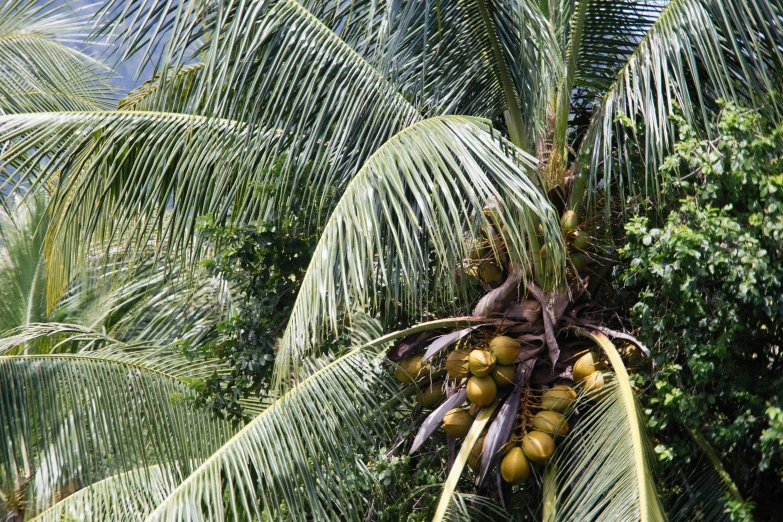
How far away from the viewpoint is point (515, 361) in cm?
399

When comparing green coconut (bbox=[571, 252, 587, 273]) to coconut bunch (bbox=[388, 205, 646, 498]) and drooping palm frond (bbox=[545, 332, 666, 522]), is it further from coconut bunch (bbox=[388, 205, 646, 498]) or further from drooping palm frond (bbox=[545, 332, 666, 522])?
drooping palm frond (bbox=[545, 332, 666, 522])

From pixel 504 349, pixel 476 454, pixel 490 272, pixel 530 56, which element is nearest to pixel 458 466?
pixel 476 454

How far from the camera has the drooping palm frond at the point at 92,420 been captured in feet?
15.6

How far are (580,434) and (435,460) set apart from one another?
132cm

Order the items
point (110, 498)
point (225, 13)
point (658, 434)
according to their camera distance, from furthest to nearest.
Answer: point (110, 498), point (225, 13), point (658, 434)

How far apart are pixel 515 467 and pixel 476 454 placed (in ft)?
0.76

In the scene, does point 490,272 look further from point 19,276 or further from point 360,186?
point 19,276

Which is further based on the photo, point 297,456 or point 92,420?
point 92,420

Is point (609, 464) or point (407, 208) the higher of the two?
point (407, 208)

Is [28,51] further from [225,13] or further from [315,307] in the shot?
[315,307]

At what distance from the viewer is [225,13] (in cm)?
386

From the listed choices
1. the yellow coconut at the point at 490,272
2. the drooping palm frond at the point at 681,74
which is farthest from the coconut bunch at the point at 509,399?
the drooping palm frond at the point at 681,74

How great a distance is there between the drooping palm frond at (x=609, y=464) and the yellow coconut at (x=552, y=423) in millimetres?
58

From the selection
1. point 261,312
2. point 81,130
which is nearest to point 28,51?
point 81,130
